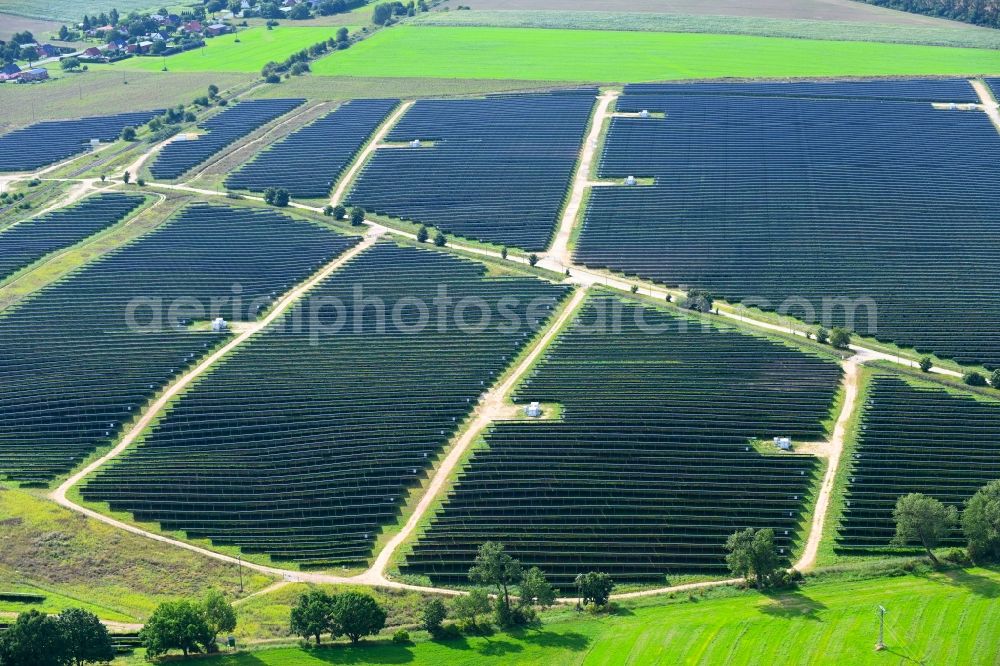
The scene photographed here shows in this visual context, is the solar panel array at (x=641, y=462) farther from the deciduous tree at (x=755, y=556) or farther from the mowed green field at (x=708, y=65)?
the mowed green field at (x=708, y=65)

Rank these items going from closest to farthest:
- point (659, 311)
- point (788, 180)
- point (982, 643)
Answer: point (982, 643)
point (659, 311)
point (788, 180)

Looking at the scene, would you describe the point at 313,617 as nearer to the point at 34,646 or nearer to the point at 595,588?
the point at 34,646

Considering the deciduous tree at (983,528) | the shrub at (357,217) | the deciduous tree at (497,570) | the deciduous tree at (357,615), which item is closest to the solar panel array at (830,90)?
the shrub at (357,217)

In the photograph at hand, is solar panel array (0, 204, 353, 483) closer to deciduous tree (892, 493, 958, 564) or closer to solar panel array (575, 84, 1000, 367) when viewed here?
solar panel array (575, 84, 1000, 367)

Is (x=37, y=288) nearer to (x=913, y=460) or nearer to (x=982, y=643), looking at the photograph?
(x=913, y=460)

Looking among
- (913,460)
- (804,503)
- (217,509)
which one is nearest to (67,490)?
(217,509)

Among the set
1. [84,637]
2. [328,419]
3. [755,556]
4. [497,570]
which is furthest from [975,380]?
[84,637]

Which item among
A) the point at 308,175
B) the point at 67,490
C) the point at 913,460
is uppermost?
the point at 308,175
